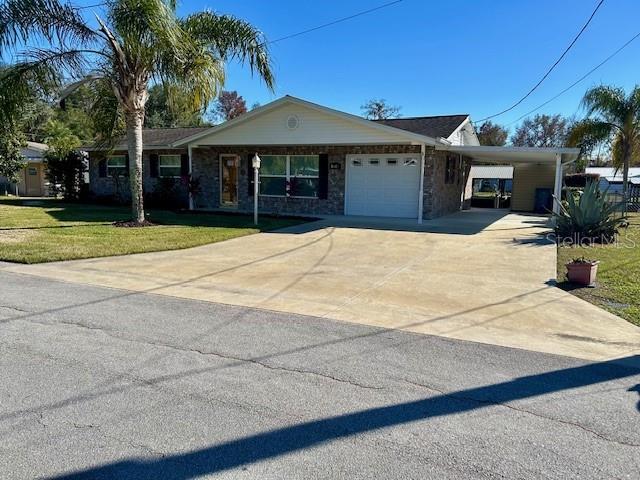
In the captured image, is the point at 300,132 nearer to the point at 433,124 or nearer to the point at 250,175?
the point at 250,175

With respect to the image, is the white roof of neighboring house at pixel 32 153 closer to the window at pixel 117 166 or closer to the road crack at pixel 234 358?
the window at pixel 117 166

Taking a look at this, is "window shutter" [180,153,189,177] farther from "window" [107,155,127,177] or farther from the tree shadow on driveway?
the tree shadow on driveway

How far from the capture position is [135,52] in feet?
38.1

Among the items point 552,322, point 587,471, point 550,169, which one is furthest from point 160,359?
point 550,169

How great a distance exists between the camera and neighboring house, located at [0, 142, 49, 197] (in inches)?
1093

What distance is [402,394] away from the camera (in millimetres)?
3547

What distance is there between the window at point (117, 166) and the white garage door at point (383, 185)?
37.2 feet

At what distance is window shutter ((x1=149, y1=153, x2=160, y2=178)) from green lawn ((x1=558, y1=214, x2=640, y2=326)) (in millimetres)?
16684

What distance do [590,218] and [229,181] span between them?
44.4 ft

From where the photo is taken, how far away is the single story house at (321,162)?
15836 millimetres

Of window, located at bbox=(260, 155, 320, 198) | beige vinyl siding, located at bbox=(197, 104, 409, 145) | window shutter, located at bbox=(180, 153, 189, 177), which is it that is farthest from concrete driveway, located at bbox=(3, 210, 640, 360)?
window shutter, located at bbox=(180, 153, 189, 177)

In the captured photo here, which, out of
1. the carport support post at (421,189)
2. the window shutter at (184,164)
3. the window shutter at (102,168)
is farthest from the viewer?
the window shutter at (102,168)

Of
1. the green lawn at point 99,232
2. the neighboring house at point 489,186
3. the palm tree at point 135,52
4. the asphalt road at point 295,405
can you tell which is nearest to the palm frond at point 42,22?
the palm tree at point 135,52

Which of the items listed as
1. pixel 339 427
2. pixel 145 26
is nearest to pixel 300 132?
pixel 145 26
